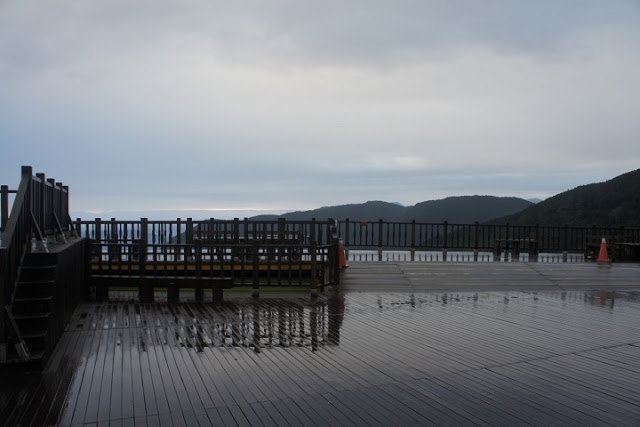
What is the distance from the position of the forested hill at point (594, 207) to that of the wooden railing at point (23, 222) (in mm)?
32553

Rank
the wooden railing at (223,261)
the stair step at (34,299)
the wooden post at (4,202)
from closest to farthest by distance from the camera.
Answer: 1. the stair step at (34,299)
2. the wooden post at (4,202)
3. the wooden railing at (223,261)

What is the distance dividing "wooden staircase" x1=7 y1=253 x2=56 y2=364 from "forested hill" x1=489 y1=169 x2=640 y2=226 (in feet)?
112

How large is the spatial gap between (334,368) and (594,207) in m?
40.6

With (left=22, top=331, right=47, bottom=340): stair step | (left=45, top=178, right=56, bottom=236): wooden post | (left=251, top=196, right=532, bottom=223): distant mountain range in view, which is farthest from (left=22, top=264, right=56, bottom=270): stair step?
(left=251, top=196, right=532, bottom=223): distant mountain range

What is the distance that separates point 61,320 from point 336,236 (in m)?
5.79

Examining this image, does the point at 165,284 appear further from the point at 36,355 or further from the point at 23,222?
the point at 36,355

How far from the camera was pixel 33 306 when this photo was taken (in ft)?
19.7

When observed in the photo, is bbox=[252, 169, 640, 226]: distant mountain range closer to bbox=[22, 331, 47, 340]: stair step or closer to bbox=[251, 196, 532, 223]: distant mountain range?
bbox=[251, 196, 532, 223]: distant mountain range

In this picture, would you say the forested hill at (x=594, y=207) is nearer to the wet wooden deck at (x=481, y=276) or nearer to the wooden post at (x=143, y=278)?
the wet wooden deck at (x=481, y=276)

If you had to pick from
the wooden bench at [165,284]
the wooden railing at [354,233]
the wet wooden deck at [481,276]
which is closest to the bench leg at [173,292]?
the wooden bench at [165,284]

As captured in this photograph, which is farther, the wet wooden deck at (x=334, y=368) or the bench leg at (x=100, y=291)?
the bench leg at (x=100, y=291)

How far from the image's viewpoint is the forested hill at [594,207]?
39.1 meters

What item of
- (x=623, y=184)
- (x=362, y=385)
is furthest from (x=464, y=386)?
(x=623, y=184)

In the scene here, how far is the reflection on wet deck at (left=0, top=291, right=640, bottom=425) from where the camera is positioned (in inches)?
171
